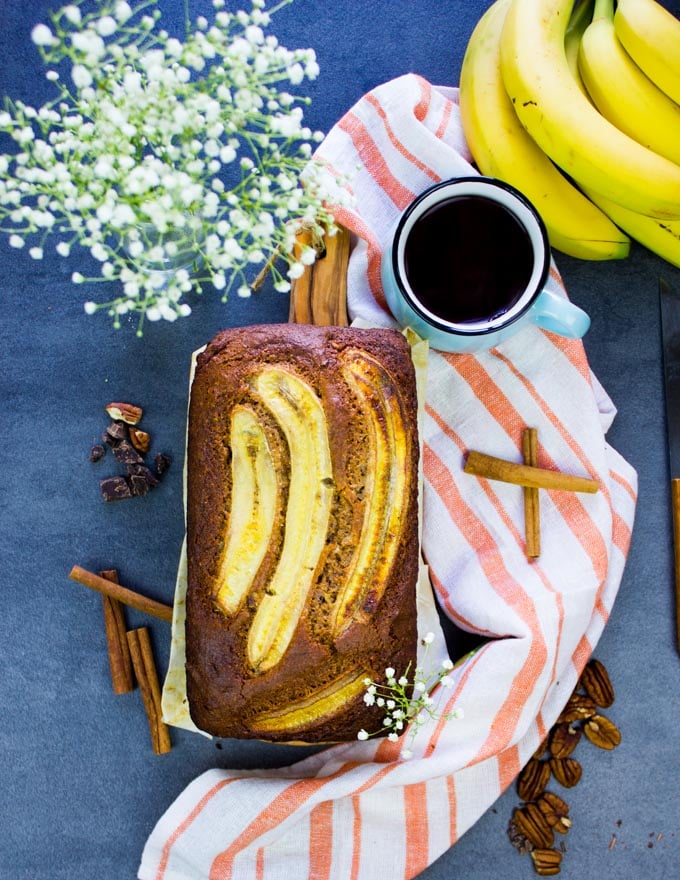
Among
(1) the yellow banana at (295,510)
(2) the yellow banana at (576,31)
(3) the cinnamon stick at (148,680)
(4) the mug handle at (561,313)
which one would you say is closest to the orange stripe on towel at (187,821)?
(3) the cinnamon stick at (148,680)

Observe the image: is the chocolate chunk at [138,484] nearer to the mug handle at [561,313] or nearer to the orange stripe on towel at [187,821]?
the orange stripe on towel at [187,821]

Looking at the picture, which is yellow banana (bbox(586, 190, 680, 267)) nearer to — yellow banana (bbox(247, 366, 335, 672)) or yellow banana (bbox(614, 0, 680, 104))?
yellow banana (bbox(614, 0, 680, 104))

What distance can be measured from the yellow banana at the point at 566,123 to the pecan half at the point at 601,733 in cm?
96

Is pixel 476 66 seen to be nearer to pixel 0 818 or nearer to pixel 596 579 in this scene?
pixel 596 579

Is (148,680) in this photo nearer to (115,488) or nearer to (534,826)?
(115,488)

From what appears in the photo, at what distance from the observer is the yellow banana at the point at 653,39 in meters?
1.19

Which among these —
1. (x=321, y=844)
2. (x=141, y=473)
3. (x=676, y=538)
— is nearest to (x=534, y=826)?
(x=321, y=844)

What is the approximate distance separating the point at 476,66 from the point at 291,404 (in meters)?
0.65

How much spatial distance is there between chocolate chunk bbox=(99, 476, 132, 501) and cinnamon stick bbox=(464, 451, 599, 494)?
2.09 feet

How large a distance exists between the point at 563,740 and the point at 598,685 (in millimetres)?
127

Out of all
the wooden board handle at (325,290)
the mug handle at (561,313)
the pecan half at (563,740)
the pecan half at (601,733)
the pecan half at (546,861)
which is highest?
the mug handle at (561,313)

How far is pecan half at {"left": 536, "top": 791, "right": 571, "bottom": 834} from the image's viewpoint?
1623 mm

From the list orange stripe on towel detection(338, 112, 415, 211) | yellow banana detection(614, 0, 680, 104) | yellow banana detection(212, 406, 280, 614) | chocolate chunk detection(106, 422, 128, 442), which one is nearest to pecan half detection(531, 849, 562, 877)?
yellow banana detection(212, 406, 280, 614)

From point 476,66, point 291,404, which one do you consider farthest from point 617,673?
point 476,66
